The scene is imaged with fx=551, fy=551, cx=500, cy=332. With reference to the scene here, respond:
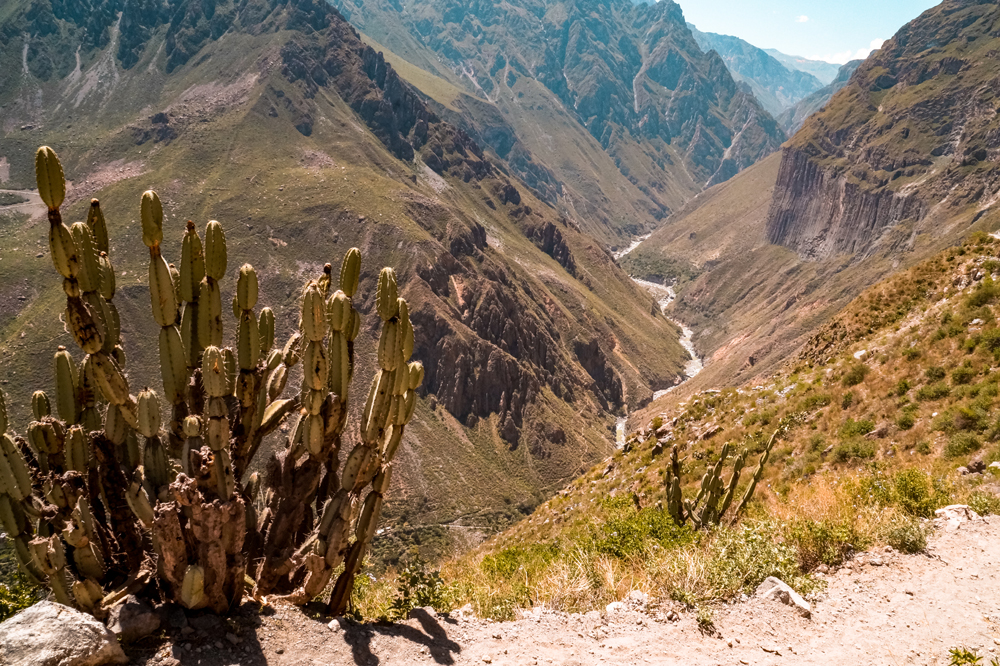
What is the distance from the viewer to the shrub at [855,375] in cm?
2191

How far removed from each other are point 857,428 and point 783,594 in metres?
12.5

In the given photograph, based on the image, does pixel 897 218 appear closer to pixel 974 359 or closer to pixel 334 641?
pixel 974 359

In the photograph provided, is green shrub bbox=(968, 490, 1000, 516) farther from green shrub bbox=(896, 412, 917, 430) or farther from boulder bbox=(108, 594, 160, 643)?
boulder bbox=(108, 594, 160, 643)

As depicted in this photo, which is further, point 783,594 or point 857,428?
point 857,428

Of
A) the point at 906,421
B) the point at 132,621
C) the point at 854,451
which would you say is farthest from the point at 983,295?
the point at 132,621

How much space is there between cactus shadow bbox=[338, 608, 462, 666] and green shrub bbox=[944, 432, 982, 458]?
43.9ft

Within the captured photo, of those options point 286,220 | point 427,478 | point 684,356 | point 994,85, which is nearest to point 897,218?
point 994,85

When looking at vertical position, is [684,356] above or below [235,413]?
below

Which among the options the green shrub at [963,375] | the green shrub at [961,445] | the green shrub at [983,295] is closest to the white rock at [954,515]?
the green shrub at [961,445]

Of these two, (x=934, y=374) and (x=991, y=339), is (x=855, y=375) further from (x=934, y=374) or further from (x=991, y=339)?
(x=991, y=339)

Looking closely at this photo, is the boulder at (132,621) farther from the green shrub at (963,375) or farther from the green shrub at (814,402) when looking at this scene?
the green shrub at (814,402)

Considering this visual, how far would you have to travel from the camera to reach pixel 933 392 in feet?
57.1

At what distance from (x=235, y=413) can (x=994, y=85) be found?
23235 centimetres

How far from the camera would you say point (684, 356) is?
18850 cm
